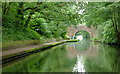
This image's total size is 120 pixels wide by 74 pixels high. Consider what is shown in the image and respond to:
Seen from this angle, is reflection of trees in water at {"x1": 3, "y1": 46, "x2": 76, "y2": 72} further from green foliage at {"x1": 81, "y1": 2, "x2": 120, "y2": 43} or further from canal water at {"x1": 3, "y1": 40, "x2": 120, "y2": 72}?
green foliage at {"x1": 81, "y1": 2, "x2": 120, "y2": 43}

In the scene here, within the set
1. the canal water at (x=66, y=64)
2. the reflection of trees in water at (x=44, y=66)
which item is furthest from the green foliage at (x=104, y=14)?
the reflection of trees in water at (x=44, y=66)

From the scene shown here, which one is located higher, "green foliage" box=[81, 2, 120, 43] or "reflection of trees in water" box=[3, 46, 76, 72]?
"green foliage" box=[81, 2, 120, 43]

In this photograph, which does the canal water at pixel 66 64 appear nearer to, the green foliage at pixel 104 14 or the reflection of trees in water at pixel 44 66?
the reflection of trees in water at pixel 44 66

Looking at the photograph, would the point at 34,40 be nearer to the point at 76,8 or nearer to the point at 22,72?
the point at 76,8

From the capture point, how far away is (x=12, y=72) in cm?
579

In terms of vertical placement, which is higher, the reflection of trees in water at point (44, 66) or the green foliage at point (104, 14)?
the green foliage at point (104, 14)

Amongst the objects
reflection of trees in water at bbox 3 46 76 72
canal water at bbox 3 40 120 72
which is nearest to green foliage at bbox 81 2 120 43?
canal water at bbox 3 40 120 72

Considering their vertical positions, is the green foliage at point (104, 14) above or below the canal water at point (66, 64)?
above

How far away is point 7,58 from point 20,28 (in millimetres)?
9869

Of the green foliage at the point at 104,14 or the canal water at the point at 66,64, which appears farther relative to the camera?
the green foliage at the point at 104,14

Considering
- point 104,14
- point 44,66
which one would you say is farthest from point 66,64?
point 104,14

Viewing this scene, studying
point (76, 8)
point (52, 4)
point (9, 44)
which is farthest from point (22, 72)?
point (76, 8)

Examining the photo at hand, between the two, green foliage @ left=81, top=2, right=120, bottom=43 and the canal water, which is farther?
green foliage @ left=81, top=2, right=120, bottom=43

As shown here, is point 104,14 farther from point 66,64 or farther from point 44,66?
point 44,66
